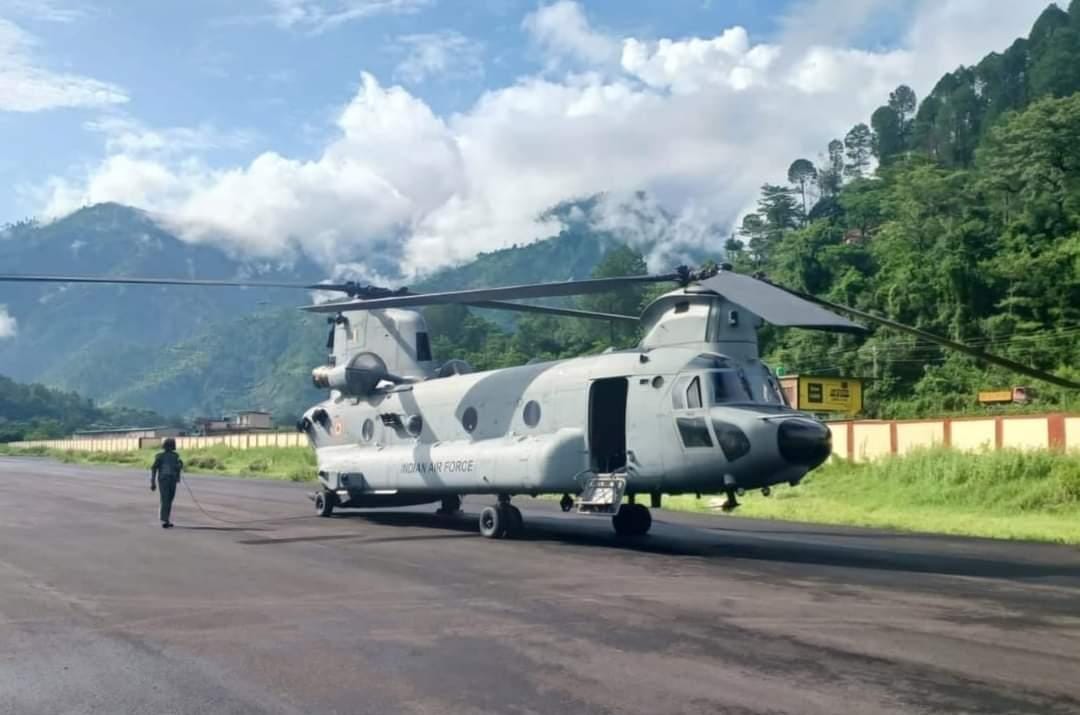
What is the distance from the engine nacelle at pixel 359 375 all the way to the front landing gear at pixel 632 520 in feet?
20.7

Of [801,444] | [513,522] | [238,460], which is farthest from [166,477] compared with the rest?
[238,460]

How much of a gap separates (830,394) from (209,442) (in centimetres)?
5577

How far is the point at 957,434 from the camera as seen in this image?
104ft

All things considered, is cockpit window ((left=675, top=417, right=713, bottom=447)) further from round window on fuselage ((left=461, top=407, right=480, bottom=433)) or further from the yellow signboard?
the yellow signboard

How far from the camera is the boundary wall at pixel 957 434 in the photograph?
28672 mm

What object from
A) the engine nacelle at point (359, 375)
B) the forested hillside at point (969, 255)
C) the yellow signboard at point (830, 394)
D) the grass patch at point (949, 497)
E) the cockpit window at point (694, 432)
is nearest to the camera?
the cockpit window at point (694, 432)

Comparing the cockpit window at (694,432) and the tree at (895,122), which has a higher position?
the tree at (895,122)

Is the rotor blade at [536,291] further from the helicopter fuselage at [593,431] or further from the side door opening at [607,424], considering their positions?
the side door opening at [607,424]

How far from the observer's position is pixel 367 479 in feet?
69.7

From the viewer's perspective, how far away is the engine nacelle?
72.8 ft

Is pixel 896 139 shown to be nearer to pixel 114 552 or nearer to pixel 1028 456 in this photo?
pixel 1028 456

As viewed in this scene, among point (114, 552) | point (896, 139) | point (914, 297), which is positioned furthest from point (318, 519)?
point (896, 139)

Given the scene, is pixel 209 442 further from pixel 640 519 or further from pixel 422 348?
pixel 640 519

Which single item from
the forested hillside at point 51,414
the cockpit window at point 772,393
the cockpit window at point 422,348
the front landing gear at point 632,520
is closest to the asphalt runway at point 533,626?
the front landing gear at point 632,520
